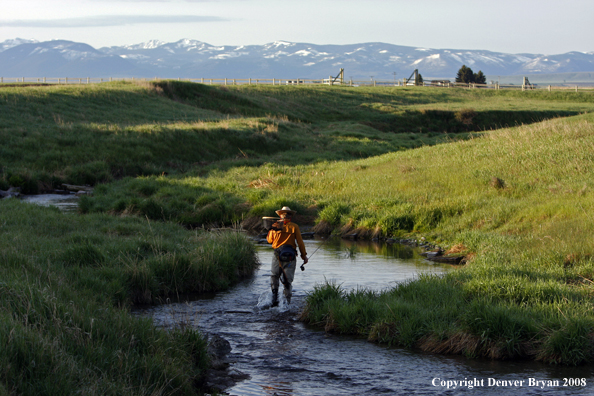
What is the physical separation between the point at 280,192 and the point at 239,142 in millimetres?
14969

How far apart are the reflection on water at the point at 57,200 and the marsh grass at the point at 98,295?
4829mm

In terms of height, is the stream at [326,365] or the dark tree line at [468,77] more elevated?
the dark tree line at [468,77]

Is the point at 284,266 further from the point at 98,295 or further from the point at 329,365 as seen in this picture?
the point at 98,295

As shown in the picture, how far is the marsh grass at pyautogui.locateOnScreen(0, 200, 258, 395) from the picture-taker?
5.58m

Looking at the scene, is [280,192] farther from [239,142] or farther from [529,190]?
[239,142]

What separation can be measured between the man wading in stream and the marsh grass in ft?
6.39

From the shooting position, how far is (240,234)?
14336 mm

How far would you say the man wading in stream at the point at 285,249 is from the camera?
10562 millimetres

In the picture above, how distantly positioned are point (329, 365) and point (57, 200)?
59.3 feet

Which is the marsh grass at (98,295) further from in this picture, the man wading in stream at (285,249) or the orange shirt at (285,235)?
the orange shirt at (285,235)

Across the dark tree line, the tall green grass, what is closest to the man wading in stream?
the tall green grass

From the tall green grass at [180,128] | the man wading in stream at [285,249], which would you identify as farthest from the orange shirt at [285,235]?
the tall green grass at [180,128]

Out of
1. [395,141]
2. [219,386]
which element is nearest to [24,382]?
[219,386]

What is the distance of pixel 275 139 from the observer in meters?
37.9
